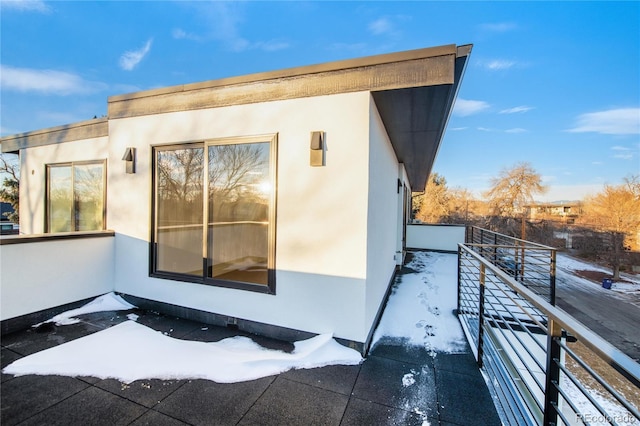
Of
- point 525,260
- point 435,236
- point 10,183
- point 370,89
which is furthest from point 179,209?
point 10,183

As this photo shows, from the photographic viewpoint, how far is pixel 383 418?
1.78 m

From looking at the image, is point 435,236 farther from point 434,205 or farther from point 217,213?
point 434,205

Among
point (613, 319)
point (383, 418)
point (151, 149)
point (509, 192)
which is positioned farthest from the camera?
point (509, 192)

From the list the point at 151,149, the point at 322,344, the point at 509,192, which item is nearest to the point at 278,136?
the point at 151,149

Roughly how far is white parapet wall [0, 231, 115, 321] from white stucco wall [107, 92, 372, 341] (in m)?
1.46

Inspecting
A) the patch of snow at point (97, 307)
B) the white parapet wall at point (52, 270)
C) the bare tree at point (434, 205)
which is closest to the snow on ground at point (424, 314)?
the patch of snow at point (97, 307)

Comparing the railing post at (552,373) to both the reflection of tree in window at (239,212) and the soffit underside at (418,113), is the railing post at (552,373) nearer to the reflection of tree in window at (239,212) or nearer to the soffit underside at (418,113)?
the soffit underside at (418,113)

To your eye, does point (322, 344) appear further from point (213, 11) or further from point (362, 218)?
point (213, 11)

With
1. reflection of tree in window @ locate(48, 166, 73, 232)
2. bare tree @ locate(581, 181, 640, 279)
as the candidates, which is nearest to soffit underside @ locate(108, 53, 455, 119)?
reflection of tree in window @ locate(48, 166, 73, 232)

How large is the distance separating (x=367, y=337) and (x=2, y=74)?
10861 millimetres

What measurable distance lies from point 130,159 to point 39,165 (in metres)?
3.90

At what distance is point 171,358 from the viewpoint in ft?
7.98

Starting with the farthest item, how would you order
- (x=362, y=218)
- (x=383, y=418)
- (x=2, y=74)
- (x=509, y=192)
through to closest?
(x=509, y=192) → (x=2, y=74) → (x=362, y=218) → (x=383, y=418)

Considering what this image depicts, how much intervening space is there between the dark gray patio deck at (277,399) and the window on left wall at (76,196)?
281cm
